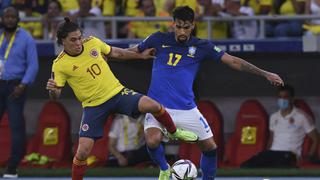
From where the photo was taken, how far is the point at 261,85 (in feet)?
58.3

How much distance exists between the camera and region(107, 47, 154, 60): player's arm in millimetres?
12289

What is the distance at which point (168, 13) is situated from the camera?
55.3ft

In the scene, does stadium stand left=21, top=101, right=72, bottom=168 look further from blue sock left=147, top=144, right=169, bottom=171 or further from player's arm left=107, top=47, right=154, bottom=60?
player's arm left=107, top=47, right=154, bottom=60

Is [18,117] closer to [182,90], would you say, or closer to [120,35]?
[120,35]

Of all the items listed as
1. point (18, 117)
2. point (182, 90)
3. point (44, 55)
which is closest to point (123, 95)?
point (182, 90)

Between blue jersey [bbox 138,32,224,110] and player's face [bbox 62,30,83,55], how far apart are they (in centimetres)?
95

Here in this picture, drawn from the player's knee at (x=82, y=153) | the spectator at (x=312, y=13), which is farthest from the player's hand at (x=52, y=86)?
the spectator at (x=312, y=13)

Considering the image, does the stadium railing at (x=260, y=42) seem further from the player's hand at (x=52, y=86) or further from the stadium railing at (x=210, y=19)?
the player's hand at (x=52, y=86)

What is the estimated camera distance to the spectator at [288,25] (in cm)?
1642

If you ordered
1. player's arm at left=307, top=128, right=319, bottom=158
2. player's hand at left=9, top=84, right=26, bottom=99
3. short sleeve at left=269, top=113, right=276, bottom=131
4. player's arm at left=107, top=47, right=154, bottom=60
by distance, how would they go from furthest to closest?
short sleeve at left=269, top=113, right=276, bottom=131
player's arm at left=307, top=128, right=319, bottom=158
player's hand at left=9, top=84, right=26, bottom=99
player's arm at left=107, top=47, right=154, bottom=60

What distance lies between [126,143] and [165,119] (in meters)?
4.96

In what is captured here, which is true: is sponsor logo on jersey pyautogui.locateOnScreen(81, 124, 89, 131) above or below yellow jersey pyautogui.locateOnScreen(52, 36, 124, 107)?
below

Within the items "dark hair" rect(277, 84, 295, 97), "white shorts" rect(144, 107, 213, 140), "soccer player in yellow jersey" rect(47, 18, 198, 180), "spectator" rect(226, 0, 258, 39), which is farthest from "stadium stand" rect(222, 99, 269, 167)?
"soccer player in yellow jersey" rect(47, 18, 198, 180)

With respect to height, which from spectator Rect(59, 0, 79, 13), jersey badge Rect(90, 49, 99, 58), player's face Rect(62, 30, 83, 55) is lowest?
spectator Rect(59, 0, 79, 13)
